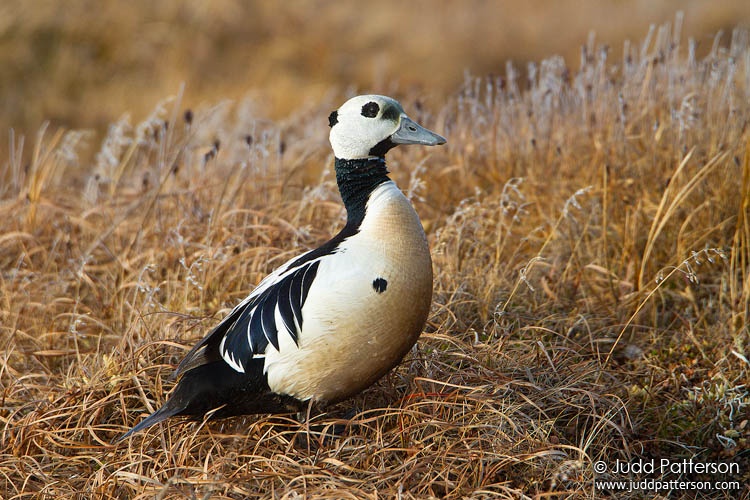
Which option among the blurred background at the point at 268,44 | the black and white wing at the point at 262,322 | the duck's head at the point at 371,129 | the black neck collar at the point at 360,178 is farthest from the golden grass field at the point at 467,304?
the blurred background at the point at 268,44

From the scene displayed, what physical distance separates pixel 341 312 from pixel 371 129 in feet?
1.89

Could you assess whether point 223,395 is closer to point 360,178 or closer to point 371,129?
point 360,178

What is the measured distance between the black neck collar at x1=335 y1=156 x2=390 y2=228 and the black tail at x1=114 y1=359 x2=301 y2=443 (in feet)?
1.82

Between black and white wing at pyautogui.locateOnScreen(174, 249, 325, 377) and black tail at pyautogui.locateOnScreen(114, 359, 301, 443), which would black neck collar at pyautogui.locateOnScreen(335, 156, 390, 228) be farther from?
black tail at pyautogui.locateOnScreen(114, 359, 301, 443)

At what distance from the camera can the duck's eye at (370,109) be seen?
2.42m

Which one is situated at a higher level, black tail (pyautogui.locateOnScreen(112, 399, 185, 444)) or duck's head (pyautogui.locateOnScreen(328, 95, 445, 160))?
duck's head (pyautogui.locateOnScreen(328, 95, 445, 160))

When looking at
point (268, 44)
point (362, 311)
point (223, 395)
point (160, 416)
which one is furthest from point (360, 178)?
point (268, 44)

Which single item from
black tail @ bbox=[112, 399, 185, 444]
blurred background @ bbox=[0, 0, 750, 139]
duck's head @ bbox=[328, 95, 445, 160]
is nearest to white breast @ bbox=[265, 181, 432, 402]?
duck's head @ bbox=[328, 95, 445, 160]

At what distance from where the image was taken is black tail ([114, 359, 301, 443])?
7.88 ft

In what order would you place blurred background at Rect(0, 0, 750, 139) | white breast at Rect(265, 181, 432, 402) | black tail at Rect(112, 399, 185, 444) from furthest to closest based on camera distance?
blurred background at Rect(0, 0, 750, 139), black tail at Rect(112, 399, 185, 444), white breast at Rect(265, 181, 432, 402)

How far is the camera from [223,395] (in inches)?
95.3

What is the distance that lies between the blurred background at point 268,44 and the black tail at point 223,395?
693cm

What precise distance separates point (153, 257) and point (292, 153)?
192cm

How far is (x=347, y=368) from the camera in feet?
7.58
